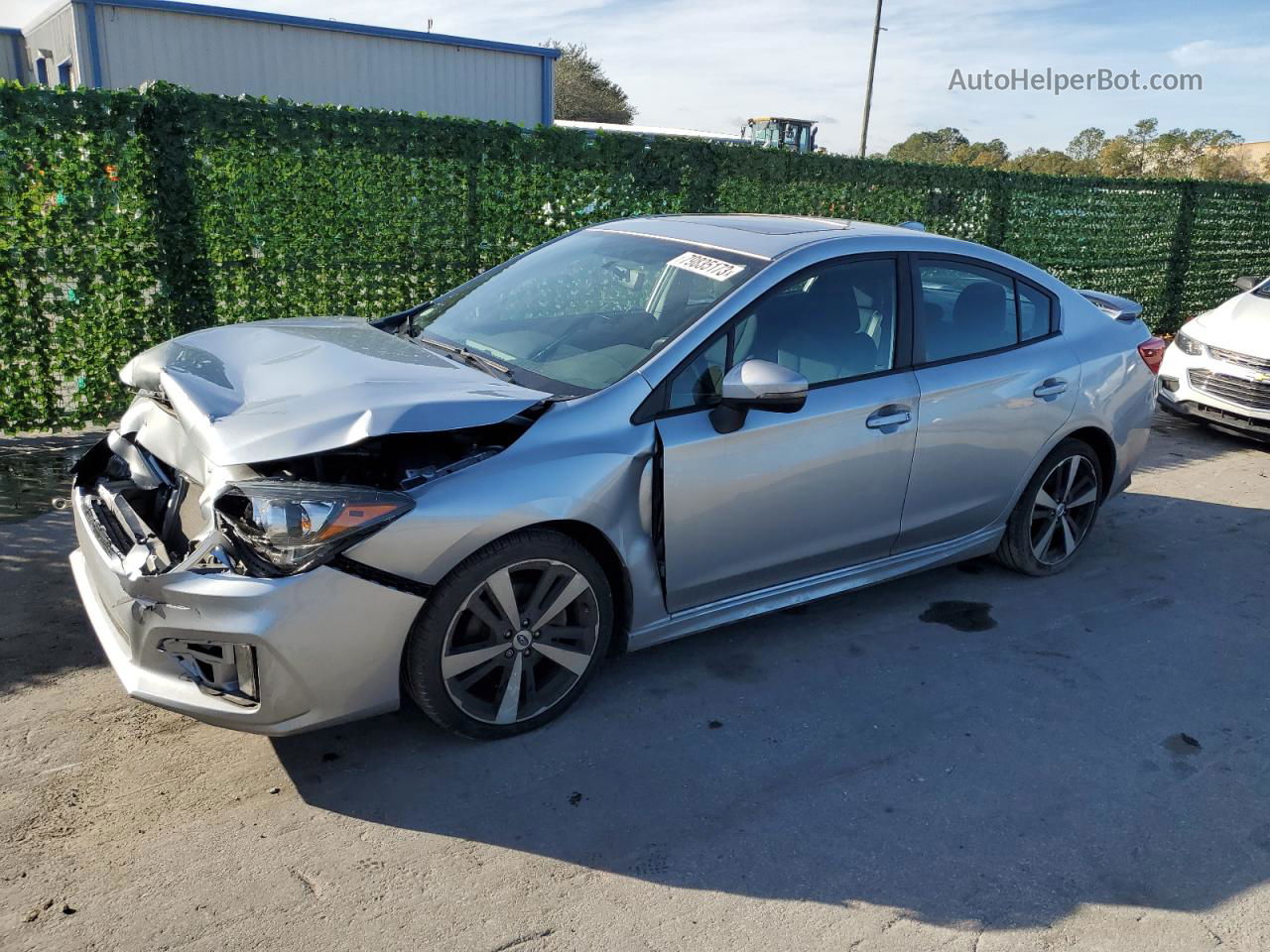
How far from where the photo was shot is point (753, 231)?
4.29 m

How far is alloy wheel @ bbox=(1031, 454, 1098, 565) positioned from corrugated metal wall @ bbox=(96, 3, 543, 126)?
16149 millimetres

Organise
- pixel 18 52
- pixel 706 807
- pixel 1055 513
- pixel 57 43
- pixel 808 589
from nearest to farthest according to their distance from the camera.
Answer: pixel 706 807 < pixel 808 589 < pixel 1055 513 < pixel 57 43 < pixel 18 52

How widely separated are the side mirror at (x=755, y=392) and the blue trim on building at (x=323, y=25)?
2023cm

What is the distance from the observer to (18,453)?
20.9ft

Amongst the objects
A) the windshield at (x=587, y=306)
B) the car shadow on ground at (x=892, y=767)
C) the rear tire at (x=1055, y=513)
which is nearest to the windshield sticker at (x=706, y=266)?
the windshield at (x=587, y=306)

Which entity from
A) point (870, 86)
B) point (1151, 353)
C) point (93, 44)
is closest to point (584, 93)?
point (870, 86)

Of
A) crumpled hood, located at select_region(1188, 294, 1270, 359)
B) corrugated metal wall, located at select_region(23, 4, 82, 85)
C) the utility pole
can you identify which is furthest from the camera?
the utility pole

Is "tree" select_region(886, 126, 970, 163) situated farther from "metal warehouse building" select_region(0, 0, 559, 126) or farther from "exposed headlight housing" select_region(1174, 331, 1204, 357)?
"exposed headlight housing" select_region(1174, 331, 1204, 357)

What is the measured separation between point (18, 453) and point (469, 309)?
3.76 metres

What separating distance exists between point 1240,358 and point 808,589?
5.57m

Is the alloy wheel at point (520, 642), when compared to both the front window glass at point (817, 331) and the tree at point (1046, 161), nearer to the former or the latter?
the front window glass at point (817, 331)

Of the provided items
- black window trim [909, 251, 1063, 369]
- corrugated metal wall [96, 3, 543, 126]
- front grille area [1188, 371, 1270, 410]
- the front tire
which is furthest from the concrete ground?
corrugated metal wall [96, 3, 543, 126]

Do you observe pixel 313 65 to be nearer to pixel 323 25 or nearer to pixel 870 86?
pixel 323 25

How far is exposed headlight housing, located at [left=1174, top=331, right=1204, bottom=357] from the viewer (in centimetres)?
817
